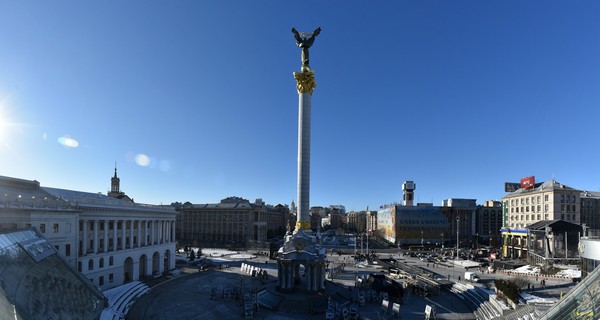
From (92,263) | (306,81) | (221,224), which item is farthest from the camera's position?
(221,224)

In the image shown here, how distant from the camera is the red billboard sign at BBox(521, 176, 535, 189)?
356 feet

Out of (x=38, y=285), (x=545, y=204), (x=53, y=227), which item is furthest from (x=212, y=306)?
(x=545, y=204)

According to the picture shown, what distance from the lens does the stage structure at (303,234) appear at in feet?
181

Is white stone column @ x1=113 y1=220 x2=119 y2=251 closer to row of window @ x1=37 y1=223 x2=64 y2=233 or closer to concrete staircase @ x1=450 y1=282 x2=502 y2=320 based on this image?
row of window @ x1=37 y1=223 x2=64 y2=233

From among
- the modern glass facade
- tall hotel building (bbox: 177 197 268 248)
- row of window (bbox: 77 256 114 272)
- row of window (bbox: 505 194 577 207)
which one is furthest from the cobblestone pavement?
tall hotel building (bbox: 177 197 268 248)

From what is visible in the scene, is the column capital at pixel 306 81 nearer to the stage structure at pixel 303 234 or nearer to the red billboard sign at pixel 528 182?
the stage structure at pixel 303 234

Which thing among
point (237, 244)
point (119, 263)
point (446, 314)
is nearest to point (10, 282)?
point (119, 263)

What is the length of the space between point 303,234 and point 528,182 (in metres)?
88.0

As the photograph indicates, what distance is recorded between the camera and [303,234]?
5616cm

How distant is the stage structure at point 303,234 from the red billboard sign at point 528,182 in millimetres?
81962

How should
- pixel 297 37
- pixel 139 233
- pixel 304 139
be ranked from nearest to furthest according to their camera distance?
pixel 304 139 → pixel 297 37 → pixel 139 233

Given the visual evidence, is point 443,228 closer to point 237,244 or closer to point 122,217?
point 237,244

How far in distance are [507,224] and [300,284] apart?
88.7 m

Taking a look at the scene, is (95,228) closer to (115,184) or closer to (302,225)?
(302,225)
